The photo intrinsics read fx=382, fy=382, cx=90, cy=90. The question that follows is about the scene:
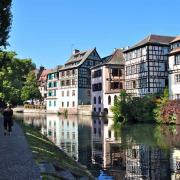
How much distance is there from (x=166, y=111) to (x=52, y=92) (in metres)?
67.7

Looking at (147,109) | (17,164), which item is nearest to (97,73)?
(147,109)

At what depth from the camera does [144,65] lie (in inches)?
2707

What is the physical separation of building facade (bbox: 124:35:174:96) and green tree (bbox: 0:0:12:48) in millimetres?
37772

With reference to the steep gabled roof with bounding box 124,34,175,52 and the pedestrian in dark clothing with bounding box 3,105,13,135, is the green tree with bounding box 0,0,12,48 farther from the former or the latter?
the steep gabled roof with bounding box 124,34,175,52

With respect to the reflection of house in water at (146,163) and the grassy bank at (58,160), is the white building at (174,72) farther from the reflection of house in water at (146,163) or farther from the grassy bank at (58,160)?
the grassy bank at (58,160)

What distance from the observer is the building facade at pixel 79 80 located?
101 meters

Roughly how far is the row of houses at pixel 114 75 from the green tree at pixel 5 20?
109 ft

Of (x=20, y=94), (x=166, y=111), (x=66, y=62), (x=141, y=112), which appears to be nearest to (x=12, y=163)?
(x=166, y=111)

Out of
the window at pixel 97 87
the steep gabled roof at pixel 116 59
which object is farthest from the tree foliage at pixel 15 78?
the steep gabled roof at pixel 116 59

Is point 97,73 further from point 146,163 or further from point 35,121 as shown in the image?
point 146,163

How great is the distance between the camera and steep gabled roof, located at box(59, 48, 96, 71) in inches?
4046

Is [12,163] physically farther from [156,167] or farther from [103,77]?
[103,77]

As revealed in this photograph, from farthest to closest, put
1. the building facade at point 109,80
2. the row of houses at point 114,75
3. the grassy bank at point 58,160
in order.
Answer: the building facade at point 109,80 → the row of houses at point 114,75 → the grassy bank at point 58,160

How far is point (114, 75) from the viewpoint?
8494 cm
